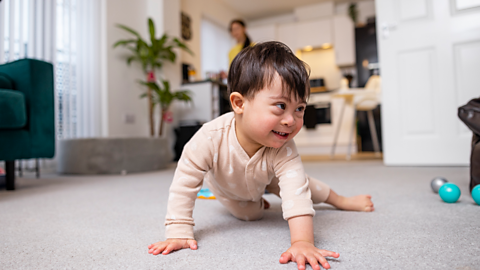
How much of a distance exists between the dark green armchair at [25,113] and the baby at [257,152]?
51.6 inches

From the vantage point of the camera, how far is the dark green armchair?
5.20 feet

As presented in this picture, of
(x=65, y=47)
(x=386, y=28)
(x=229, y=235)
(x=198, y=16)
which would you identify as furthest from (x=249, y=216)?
(x=198, y=16)

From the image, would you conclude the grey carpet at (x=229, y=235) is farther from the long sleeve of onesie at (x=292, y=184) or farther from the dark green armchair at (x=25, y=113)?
the dark green armchair at (x=25, y=113)

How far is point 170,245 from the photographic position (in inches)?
26.9

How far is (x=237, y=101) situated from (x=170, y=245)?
1.15 feet

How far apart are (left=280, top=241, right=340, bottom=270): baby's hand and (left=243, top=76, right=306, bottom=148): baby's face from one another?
0.72 feet

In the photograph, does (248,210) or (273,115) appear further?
(248,210)

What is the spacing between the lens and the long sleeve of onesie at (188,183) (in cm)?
73

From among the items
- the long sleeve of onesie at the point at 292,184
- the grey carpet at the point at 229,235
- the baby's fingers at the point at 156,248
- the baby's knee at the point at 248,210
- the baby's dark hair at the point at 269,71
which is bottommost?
the grey carpet at the point at 229,235

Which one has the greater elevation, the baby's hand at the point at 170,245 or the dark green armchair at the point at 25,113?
the dark green armchair at the point at 25,113

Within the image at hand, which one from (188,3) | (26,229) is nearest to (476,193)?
(26,229)

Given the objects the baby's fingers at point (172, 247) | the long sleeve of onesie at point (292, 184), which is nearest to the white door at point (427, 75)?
the long sleeve of onesie at point (292, 184)

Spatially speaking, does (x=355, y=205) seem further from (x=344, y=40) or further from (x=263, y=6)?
(x=263, y=6)

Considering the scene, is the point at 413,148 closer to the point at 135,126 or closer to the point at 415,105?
the point at 415,105
